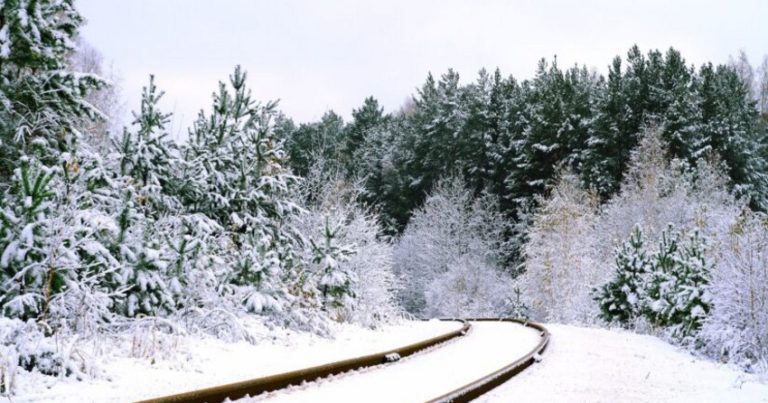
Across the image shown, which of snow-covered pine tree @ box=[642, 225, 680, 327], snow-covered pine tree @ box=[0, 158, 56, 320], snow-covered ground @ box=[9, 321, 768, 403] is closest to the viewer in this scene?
snow-covered ground @ box=[9, 321, 768, 403]

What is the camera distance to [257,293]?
13.2 meters

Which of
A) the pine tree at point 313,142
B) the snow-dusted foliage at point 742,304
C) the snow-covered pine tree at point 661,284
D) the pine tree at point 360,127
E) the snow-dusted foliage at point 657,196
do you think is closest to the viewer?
the snow-dusted foliage at point 742,304

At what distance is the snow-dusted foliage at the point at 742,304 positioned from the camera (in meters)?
12.4

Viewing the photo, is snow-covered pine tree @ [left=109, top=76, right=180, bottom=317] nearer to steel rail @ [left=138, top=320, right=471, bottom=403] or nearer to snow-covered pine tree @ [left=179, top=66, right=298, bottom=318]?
snow-covered pine tree @ [left=179, top=66, right=298, bottom=318]

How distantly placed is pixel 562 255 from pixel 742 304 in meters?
25.5

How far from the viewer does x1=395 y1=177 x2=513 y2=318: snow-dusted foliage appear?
4562cm

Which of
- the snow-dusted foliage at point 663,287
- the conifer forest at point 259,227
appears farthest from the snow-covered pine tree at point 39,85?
the snow-dusted foliage at point 663,287

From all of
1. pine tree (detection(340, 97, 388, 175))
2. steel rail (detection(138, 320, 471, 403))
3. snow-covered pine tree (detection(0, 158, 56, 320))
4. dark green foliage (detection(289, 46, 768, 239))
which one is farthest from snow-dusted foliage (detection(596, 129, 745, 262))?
pine tree (detection(340, 97, 388, 175))

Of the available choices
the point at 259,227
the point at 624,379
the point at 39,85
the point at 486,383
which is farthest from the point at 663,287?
the point at 39,85

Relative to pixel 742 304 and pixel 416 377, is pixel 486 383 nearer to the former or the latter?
pixel 416 377

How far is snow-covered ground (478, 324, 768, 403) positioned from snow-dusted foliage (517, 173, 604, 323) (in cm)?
2036

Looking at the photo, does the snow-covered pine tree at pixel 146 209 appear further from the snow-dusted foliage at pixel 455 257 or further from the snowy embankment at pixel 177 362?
the snow-dusted foliage at pixel 455 257

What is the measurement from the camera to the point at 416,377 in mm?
8945

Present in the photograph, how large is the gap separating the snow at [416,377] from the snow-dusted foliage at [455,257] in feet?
103
